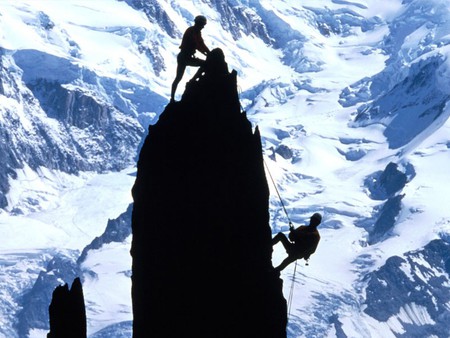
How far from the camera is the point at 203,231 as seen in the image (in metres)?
34.4

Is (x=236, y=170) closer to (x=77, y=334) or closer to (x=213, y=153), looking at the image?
(x=213, y=153)

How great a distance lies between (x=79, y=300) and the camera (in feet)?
108

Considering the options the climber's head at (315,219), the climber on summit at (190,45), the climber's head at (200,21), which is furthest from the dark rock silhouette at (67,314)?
the climber's head at (200,21)

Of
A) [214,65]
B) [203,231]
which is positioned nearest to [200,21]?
[214,65]

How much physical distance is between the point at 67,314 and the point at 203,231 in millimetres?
3462

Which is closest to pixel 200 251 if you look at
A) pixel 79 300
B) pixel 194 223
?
pixel 194 223

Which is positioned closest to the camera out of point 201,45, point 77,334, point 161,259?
point 77,334

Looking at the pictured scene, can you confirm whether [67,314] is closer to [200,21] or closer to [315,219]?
[315,219]

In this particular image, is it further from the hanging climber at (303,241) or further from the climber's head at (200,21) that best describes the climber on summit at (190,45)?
the hanging climber at (303,241)

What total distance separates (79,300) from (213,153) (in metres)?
4.20

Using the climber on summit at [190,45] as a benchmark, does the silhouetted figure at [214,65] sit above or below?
above

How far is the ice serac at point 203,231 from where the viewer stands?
34.1 metres

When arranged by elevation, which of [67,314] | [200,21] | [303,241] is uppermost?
[200,21]

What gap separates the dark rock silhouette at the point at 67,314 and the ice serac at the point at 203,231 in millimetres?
1890
